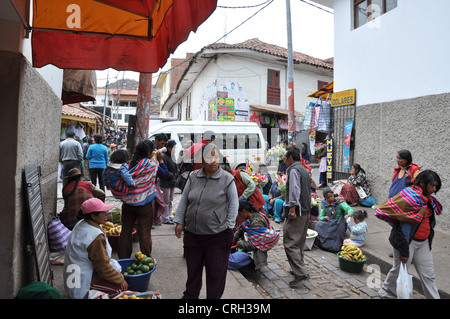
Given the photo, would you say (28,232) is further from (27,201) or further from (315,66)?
(315,66)

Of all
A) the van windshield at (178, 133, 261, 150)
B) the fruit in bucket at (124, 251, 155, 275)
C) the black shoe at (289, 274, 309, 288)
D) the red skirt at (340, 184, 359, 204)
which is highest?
the van windshield at (178, 133, 261, 150)

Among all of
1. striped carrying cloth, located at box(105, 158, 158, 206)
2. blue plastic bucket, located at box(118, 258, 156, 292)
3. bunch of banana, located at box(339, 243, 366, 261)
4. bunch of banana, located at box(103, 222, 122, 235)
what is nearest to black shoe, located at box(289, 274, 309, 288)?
bunch of banana, located at box(339, 243, 366, 261)

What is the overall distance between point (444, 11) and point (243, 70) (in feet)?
38.5

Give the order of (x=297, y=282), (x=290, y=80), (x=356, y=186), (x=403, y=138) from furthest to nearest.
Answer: (x=290, y=80) < (x=356, y=186) < (x=403, y=138) < (x=297, y=282)

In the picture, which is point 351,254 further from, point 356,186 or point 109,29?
point 109,29

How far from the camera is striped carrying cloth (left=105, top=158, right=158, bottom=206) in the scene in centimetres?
405

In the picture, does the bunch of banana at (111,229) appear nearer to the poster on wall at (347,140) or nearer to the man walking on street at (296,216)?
the man walking on street at (296,216)

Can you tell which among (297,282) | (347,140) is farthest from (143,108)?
(347,140)

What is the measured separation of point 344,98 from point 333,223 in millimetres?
5225

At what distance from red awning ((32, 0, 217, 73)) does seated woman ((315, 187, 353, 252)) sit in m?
4.05

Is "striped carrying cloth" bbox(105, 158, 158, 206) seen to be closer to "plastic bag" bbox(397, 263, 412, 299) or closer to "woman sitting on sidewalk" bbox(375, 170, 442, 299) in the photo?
"woman sitting on sidewalk" bbox(375, 170, 442, 299)

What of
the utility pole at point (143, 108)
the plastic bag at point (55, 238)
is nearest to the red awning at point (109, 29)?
the plastic bag at point (55, 238)

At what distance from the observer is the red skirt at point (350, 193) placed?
849 centimetres

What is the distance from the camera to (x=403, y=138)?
7.66 metres
